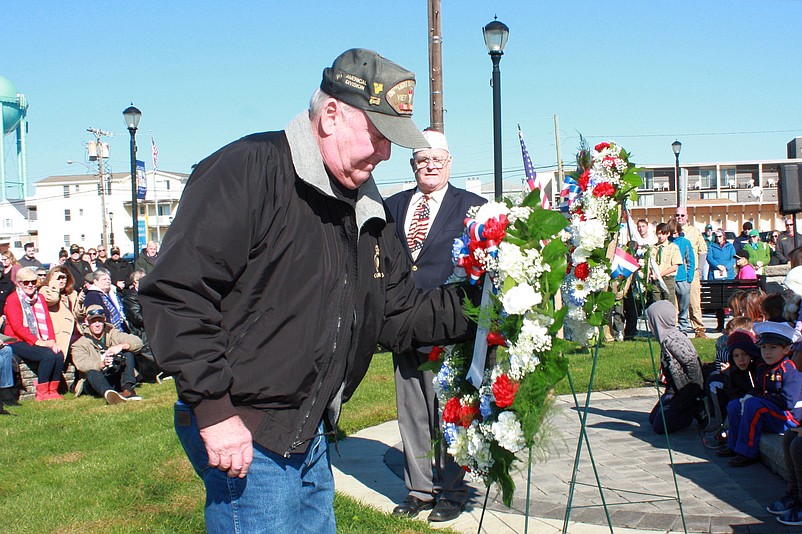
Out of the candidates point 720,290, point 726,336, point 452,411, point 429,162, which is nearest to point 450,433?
point 452,411

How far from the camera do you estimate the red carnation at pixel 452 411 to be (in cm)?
371

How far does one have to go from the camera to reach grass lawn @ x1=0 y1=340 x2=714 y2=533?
524cm

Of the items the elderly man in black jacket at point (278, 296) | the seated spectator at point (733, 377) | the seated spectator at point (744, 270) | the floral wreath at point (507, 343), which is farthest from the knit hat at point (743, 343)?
the seated spectator at point (744, 270)

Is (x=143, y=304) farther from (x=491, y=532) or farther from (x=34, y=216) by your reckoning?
(x=34, y=216)

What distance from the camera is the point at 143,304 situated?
7.76ft

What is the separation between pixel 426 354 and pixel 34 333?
25.7 ft

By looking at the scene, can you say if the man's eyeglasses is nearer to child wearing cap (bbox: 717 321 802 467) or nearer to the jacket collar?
the jacket collar

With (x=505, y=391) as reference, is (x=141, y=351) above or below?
below

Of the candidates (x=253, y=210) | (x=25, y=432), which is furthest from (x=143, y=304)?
(x=25, y=432)

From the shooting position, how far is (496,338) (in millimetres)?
3287

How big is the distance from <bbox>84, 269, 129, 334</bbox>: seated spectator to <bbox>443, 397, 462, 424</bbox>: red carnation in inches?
367

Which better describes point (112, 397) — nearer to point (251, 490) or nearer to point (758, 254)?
point (251, 490)

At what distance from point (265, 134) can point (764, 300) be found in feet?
20.1

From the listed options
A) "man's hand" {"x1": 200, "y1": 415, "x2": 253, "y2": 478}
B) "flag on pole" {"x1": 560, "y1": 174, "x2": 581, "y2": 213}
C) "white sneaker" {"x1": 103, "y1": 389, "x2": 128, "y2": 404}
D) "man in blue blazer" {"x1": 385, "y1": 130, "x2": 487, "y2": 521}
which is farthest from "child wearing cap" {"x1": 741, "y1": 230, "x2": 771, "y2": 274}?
"man's hand" {"x1": 200, "y1": 415, "x2": 253, "y2": 478}
